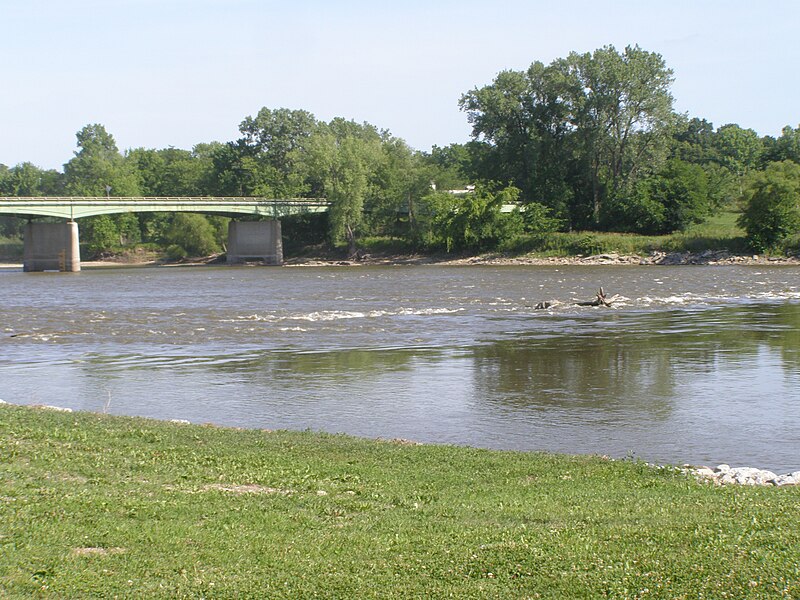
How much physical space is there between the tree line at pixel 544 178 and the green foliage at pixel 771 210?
5.2 inches

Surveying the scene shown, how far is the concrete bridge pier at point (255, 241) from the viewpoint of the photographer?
4722 inches

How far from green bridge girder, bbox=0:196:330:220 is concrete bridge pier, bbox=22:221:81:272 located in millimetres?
2371

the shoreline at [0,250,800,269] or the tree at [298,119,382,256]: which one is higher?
the tree at [298,119,382,256]

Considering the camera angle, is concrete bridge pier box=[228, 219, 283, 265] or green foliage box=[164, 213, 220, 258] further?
green foliage box=[164, 213, 220, 258]

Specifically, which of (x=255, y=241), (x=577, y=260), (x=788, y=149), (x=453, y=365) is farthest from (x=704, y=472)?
(x=788, y=149)

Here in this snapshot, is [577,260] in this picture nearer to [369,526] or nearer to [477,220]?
[477,220]

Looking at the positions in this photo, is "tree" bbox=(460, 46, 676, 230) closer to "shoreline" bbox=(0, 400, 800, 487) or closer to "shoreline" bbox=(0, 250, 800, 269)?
"shoreline" bbox=(0, 250, 800, 269)

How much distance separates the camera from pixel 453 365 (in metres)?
28.0

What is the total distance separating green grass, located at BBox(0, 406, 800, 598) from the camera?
8.20 metres

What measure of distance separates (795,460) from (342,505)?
8.77 m

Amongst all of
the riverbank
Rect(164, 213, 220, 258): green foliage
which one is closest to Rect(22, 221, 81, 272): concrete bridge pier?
Rect(164, 213, 220, 258): green foliage

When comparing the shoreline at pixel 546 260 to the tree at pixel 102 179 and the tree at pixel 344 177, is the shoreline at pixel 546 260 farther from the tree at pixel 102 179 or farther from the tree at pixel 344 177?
the tree at pixel 102 179

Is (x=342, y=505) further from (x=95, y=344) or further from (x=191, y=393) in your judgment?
(x=95, y=344)

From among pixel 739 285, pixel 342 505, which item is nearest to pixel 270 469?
pixel 342 505
